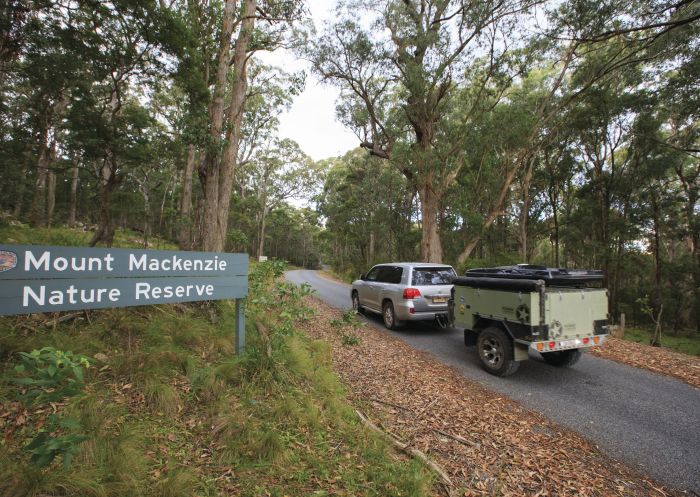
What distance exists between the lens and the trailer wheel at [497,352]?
187 inches

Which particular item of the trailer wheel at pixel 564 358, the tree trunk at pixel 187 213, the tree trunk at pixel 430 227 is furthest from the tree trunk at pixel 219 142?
the tree trunk at pixel 430 227

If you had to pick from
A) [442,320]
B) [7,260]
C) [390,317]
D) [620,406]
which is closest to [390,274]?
[390,317]

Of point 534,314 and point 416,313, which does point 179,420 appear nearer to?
point 534,314

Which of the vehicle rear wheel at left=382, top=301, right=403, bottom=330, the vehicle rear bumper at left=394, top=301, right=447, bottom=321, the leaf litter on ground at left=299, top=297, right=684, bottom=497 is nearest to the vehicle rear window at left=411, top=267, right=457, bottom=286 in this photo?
the vehicle rear bumper at left=394, top=301, right=447, bottom=321

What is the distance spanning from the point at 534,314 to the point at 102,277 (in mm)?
4960

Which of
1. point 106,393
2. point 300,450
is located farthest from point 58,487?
point 300,450

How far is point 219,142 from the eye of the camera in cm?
683

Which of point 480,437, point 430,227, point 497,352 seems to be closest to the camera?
point 480,437

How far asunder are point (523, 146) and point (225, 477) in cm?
1527

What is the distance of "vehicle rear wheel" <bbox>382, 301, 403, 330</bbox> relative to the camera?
25.8 ft

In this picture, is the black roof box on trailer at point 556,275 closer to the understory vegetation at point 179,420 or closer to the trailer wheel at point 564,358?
the trailer wheel at point 564,358

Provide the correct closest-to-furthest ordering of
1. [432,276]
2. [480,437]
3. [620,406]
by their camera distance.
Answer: [480,437] < [620,406] < [432,276]

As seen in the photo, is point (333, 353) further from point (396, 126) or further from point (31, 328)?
point (396, 126)

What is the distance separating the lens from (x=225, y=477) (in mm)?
2314
